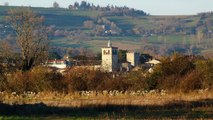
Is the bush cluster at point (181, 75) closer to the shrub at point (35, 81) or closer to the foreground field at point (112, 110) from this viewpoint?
the shrub at point (35, 81)

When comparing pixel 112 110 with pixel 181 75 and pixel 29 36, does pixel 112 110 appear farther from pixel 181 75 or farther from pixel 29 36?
pixel 29 36

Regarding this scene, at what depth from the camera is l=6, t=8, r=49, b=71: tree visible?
5575 cm

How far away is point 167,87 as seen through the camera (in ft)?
147

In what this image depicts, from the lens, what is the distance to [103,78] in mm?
47781

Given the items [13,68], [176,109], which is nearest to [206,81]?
[176,109]

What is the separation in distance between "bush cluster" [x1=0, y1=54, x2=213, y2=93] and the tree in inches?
238

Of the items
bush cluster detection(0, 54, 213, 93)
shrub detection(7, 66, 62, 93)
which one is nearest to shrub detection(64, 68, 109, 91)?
bush cluster detection(0, 54, 213, 93)

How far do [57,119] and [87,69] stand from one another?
2537cm

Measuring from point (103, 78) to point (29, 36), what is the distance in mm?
12805

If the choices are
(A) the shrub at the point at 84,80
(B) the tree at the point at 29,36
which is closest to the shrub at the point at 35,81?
(A) the shrub at the point at 84,80

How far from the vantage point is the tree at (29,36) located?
183ft

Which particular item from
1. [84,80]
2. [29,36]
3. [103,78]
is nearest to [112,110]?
[103,78]

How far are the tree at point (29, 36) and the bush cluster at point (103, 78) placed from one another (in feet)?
19.8

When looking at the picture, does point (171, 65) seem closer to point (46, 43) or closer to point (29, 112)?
point (46, 43)
